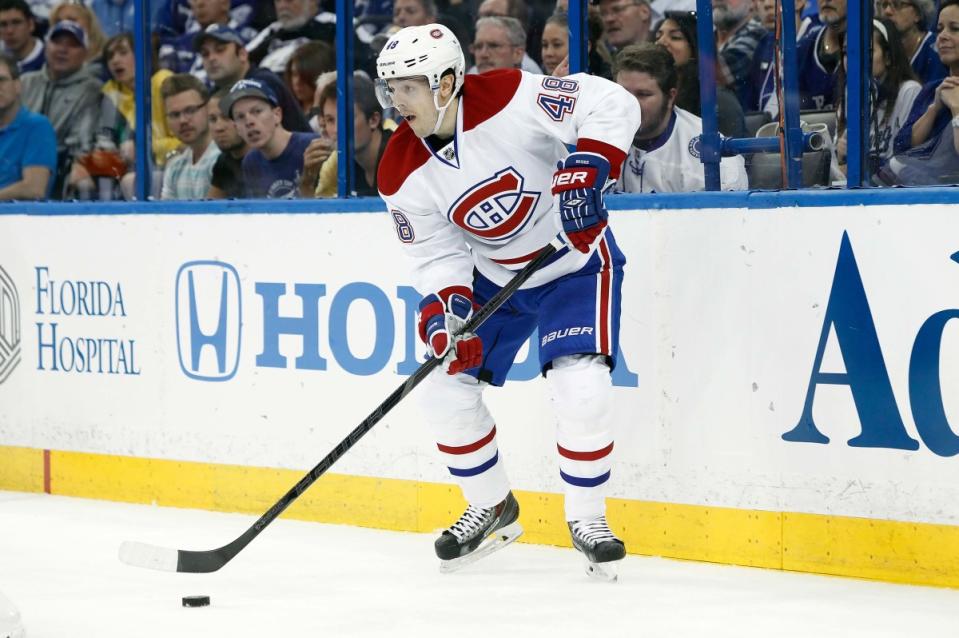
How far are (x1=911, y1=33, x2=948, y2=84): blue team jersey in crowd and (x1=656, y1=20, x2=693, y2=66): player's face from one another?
1.96 feet

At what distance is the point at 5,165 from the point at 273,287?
1381 mm

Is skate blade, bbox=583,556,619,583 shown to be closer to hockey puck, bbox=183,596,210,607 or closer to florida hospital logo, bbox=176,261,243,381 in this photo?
hockey puck, bbox=183,596,210,607

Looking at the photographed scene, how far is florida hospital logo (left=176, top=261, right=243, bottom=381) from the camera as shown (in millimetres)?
4402

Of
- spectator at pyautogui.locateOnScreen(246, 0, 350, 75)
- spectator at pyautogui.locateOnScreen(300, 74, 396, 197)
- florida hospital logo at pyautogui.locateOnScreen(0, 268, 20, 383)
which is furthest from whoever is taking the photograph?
florida hospital logo at pyautogui.locateOnScreen(0, 268, 20, 383)

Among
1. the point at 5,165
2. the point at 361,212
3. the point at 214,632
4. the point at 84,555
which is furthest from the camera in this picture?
the point at 5,165

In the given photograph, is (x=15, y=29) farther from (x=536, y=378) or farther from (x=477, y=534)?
(x=477, y=534)

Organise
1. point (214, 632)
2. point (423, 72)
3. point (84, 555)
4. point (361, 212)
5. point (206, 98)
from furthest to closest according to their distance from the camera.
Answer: point (206, 98)
point (361, 212)
point (84, 555)
point (423, 72)
point (214, 632)

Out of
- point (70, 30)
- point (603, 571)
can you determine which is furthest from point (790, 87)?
point (70, 30)

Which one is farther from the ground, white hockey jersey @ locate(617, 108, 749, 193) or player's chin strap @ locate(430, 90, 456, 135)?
player's chin strap @ locate(430, 90, 456, 135)

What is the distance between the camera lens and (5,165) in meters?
5.14

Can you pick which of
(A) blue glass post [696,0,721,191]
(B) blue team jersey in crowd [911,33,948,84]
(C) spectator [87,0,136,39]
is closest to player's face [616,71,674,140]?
(A) blue glass post [696,0,721,191]

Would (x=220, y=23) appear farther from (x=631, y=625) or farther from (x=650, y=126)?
(x=631, y=625)

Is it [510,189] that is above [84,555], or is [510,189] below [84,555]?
above

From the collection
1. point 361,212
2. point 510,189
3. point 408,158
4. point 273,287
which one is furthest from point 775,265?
point 273,287
